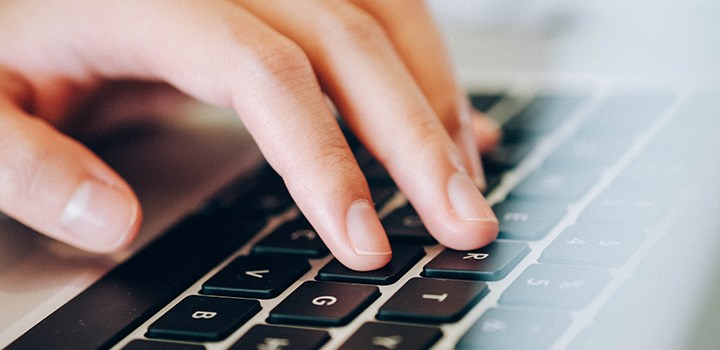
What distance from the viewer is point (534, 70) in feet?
2.80

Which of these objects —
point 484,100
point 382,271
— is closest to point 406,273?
point 382,271

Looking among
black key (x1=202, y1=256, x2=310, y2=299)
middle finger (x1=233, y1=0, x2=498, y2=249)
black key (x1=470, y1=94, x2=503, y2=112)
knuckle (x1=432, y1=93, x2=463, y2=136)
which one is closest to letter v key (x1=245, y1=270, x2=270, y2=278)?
black key (x1=202, y1=256, x2=310, y2=299)

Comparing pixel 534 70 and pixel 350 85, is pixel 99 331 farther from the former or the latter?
pixel 534 70

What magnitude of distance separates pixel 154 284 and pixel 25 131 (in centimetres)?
15

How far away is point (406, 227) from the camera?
555 mm

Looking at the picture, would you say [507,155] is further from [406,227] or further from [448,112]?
[406,227]

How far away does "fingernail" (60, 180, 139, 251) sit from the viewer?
0.55m

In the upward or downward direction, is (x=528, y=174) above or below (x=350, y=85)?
below

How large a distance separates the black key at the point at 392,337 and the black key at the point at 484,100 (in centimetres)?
42

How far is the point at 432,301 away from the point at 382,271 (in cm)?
5

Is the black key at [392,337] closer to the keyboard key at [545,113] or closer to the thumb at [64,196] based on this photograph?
the thumb at [64,196]

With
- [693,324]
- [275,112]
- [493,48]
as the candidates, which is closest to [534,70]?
[493,48]

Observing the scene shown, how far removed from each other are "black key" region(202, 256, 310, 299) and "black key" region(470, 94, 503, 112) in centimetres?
34

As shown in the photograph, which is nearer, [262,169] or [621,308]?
[621,308]
